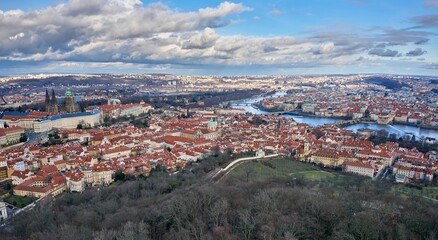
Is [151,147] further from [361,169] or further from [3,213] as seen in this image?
[361,169]

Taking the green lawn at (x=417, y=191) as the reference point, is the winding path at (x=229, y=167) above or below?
above

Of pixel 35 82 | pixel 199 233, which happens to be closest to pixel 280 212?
pixel 199 233

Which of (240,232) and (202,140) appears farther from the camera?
(202,140)

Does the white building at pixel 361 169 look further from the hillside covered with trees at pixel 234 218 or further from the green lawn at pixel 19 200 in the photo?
the green lawn at pixel 19 200

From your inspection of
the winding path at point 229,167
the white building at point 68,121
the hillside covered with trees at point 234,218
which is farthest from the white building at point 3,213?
the white building at point 68,121

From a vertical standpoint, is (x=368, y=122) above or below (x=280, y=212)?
below

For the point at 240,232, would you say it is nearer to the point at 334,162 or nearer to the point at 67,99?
Answer: the point at 334,162

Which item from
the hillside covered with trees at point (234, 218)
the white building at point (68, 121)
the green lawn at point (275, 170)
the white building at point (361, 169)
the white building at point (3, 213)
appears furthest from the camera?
the white building at point (68, 121)

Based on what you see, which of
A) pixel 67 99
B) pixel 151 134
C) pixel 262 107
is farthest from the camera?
pixel 262 107
